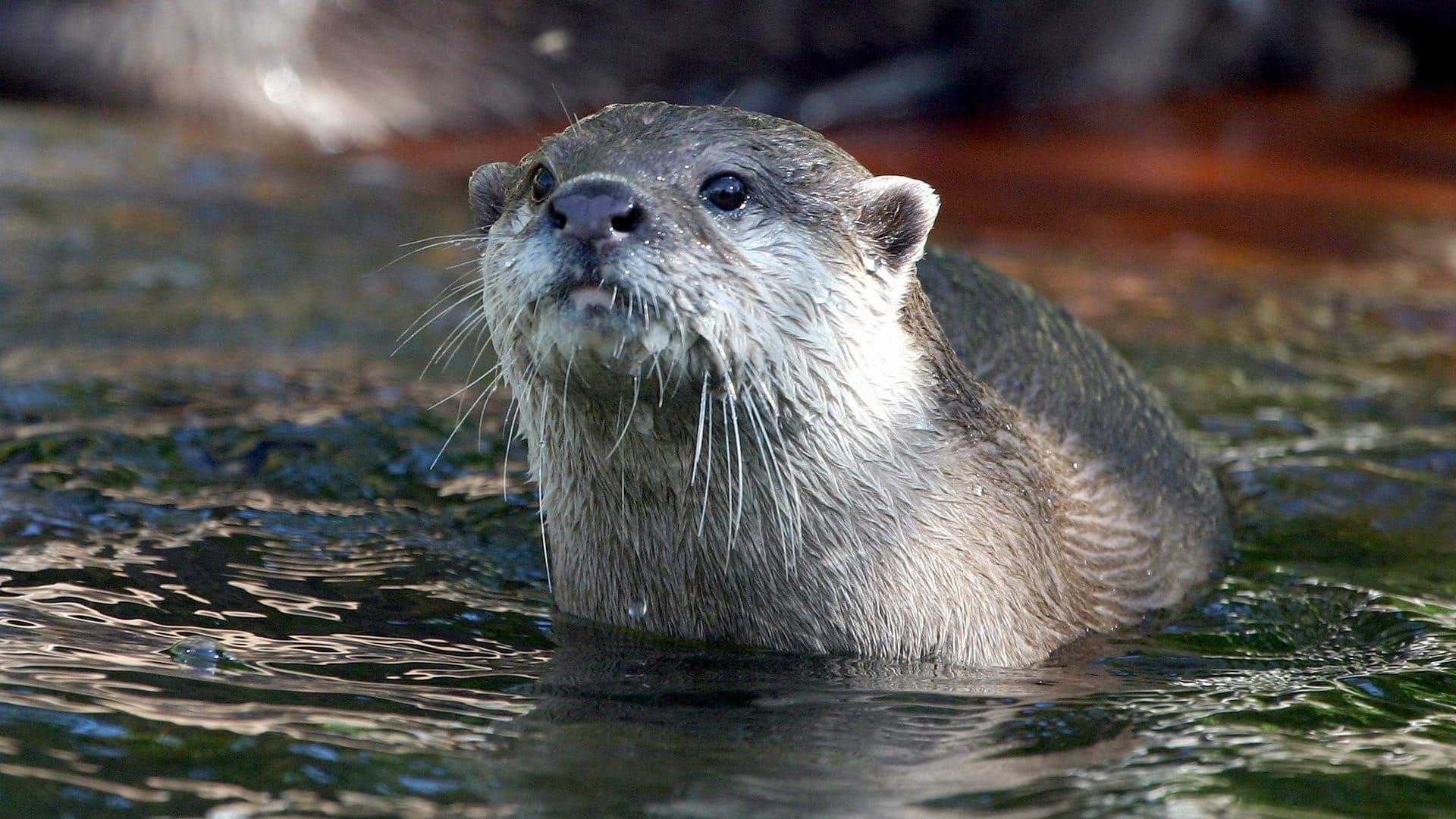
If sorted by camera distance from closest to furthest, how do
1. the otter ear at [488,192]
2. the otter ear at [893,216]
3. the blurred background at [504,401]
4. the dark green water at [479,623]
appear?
the dark green water at [479,623]
the blurred background at [504,401]
the otter ear at [893,216]
the otter ear at [488,192]

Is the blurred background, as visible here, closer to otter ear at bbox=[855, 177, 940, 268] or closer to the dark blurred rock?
the dark blurred rock

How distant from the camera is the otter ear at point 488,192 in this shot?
3455mm

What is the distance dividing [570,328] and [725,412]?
361mm

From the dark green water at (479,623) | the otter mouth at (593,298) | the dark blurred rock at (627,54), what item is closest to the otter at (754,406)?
the otter mouth at (593,298)

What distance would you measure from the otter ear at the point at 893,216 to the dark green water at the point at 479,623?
739mm

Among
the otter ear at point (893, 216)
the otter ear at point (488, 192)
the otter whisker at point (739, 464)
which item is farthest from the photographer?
the otter ear at point (488, 192)

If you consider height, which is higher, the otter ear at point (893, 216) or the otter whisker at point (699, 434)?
the otter ear at point (893, 216)

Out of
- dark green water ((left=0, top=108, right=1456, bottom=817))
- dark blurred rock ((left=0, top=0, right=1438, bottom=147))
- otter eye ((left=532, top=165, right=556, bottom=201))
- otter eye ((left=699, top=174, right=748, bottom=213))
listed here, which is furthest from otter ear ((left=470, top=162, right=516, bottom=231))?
dark blurred rock ((left=0, top=0, right=1438, bottom=147))

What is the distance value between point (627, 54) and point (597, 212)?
21.7ft

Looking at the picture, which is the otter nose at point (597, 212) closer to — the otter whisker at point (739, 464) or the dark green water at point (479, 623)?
the otter whisker at point (739, 464)

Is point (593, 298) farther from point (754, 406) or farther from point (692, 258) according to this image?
point (754, 406)

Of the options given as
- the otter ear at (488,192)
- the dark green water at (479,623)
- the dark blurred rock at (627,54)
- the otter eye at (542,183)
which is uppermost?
the dark blurred rock at (627,54)

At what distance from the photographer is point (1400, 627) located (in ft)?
12.3

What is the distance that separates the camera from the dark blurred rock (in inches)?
337
